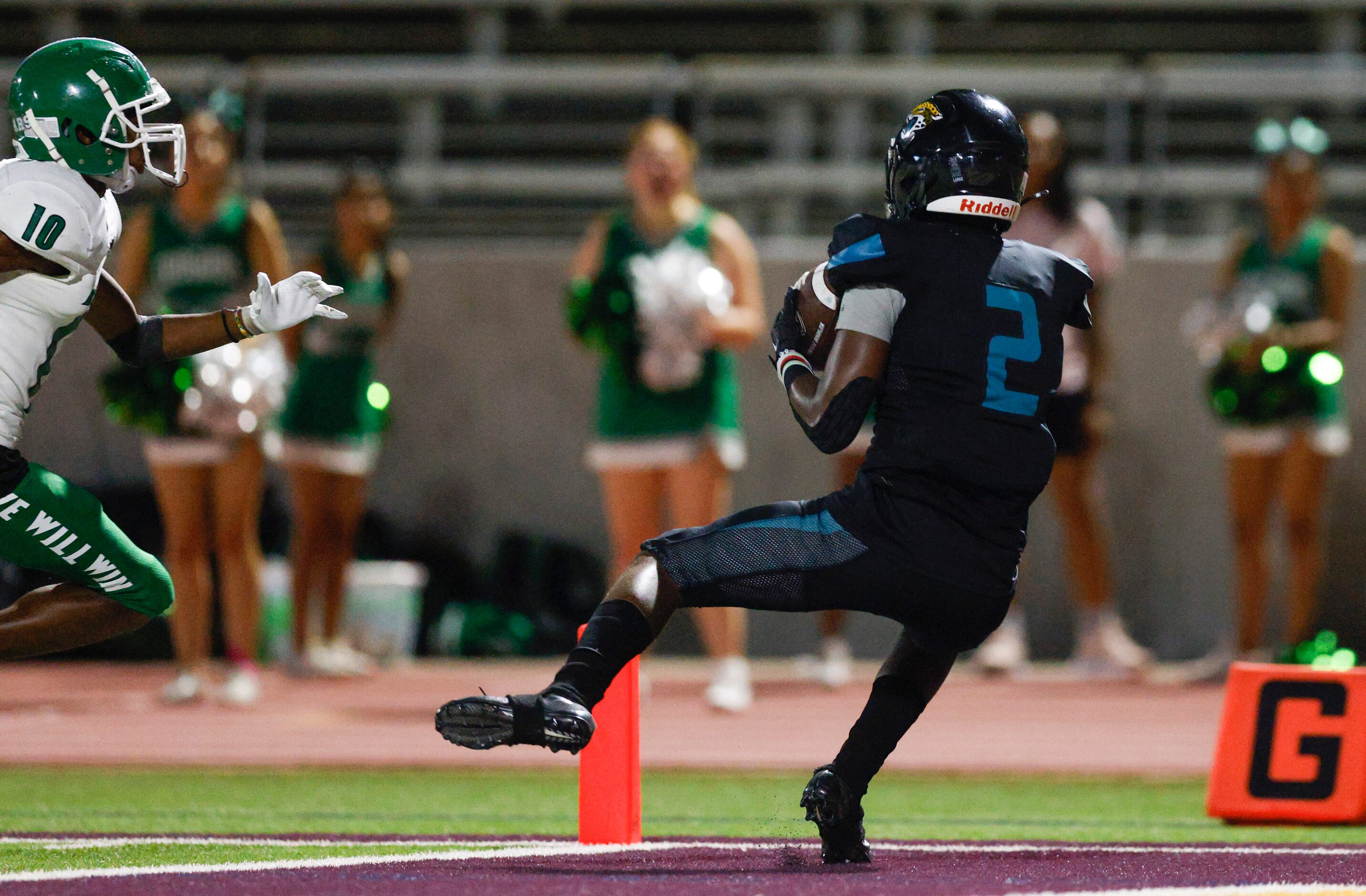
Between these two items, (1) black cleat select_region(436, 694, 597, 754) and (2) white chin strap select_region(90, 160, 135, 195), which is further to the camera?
(2) white chin strap select_region(90, 160, 135, 195)

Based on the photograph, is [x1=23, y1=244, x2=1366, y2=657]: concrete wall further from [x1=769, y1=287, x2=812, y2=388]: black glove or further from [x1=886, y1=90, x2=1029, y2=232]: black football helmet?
[x1=769, y1=287, x2=812, y2=388]: black glove

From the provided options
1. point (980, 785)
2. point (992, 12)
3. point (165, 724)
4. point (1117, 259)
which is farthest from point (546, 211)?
point (980, 785)

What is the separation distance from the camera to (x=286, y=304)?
13.9ft

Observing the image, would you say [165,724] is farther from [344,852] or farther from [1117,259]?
[1117,259]

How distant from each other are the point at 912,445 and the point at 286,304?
1.49 metres

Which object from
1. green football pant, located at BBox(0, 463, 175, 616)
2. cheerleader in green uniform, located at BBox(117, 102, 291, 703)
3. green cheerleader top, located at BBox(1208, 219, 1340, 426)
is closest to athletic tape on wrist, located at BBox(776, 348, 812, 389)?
green football pant, located at BBox(0, 463, 175, 616)

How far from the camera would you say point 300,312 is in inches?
168

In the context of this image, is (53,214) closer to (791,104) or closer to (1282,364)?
(1282,364)

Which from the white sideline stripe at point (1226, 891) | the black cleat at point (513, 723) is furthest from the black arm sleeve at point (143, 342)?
the white sideline stripe at point (1226, 891)

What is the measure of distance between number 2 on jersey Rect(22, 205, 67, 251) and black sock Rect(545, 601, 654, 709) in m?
1.40

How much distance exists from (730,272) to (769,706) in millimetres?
1773

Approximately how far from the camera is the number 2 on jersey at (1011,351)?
12.3 ft

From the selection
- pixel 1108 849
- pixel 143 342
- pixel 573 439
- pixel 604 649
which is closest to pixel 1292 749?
pixel 1108 849

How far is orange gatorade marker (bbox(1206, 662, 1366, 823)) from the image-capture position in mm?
4898
